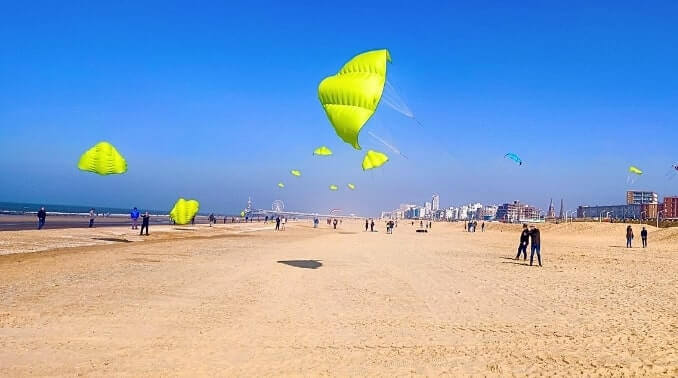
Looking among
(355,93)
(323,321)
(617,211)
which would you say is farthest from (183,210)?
(617,211)

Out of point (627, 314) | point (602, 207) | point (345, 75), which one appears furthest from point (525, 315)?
point (602, 207)

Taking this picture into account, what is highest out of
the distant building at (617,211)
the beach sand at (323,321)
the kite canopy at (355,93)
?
the distant building at (617,211)

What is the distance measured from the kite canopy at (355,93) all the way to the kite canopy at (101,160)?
14.1m

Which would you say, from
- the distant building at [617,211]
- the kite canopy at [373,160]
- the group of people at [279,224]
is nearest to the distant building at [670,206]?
the distant building at [617,211]

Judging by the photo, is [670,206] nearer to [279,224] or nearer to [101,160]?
[279,224]

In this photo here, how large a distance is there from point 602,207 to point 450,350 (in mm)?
218205

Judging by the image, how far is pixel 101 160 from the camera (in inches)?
913

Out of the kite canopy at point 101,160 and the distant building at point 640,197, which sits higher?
the distant building at point 640,197

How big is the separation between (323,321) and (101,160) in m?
18.8

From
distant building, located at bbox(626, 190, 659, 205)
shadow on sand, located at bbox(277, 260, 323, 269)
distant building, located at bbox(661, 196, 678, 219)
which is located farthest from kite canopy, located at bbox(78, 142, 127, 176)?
distant building, located at bbox(626, 190, 659, 205)

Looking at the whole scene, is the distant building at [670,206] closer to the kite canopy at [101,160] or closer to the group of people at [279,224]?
the group of people at [279,224]

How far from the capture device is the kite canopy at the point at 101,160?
23172 millimetres

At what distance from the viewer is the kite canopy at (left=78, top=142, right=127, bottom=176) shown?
23.2m

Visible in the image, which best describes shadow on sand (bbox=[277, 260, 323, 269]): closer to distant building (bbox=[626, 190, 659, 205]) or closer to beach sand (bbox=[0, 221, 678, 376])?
beach sand (bbox=[0, 221, 678, 376])
